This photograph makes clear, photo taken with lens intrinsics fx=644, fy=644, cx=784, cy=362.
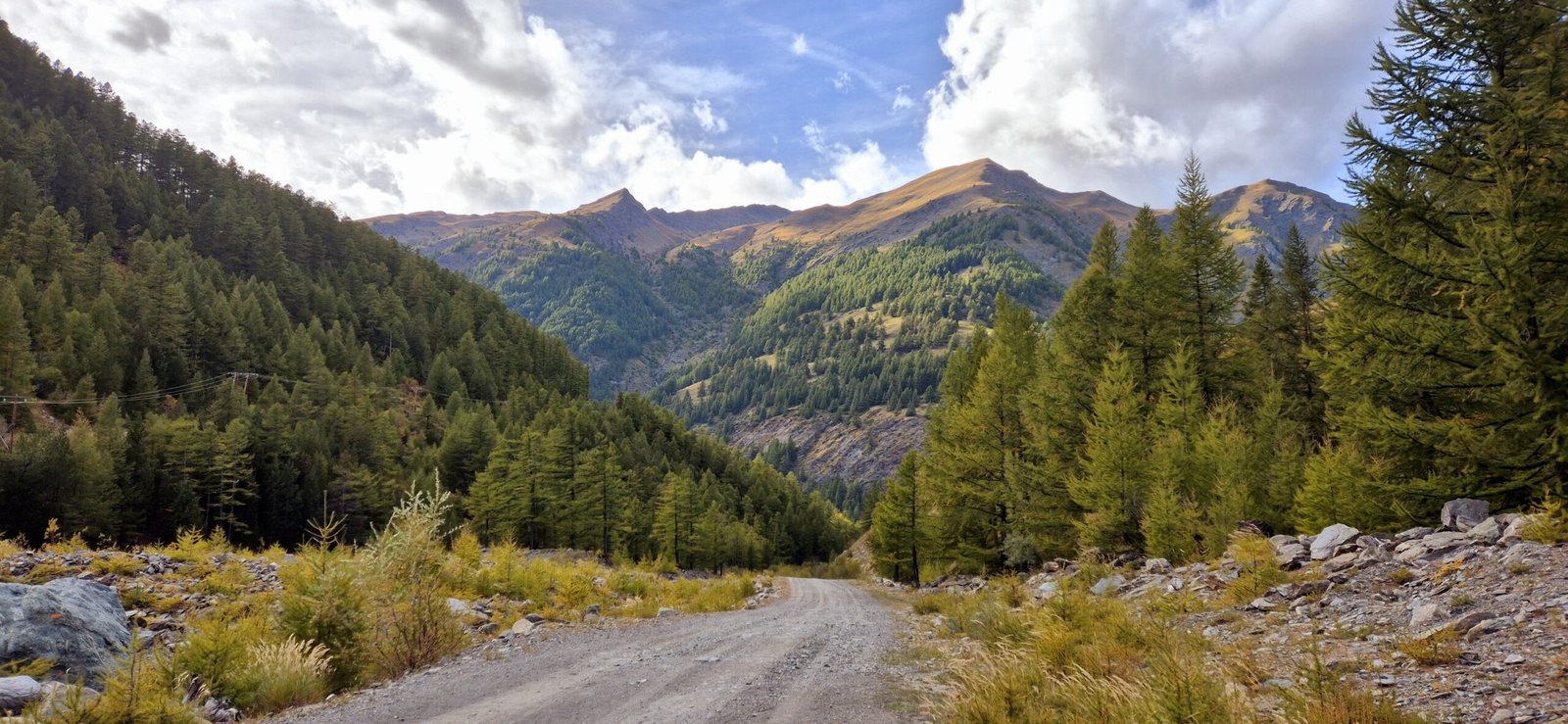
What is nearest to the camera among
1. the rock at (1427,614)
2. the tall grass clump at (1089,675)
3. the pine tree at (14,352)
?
the tall grass clump at (1089,675)

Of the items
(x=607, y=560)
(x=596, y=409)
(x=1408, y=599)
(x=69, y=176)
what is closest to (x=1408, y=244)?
(x=1408, y=599)

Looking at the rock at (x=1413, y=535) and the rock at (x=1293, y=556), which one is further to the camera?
the rock at (x=1293, y=556)

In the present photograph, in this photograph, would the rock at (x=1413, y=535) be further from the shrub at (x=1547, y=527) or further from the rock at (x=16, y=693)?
the rock at (x=16, y=693)

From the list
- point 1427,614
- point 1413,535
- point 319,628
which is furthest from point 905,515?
point 319,628

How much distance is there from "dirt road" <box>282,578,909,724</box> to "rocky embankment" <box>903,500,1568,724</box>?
165 inches

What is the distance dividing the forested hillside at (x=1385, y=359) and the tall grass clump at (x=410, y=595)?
16385mm

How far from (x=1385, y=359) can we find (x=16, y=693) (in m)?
21.5

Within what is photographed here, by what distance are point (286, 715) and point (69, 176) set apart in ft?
526

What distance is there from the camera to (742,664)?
1012 cm

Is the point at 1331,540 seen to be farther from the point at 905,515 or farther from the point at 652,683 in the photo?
the point at 905,515

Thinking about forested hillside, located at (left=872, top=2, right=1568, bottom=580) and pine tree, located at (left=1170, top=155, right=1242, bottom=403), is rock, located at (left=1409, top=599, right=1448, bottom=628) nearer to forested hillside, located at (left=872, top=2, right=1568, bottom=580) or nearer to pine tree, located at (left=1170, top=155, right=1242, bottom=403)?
forested hillside, located at (left=872, top=2, right=1568, bottom=580)

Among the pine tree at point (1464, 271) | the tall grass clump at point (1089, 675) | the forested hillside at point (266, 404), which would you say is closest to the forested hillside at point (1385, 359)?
the pine tree at point (1464, 271)

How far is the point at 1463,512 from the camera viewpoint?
1041 cm

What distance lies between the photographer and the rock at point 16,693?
7.24 meters
